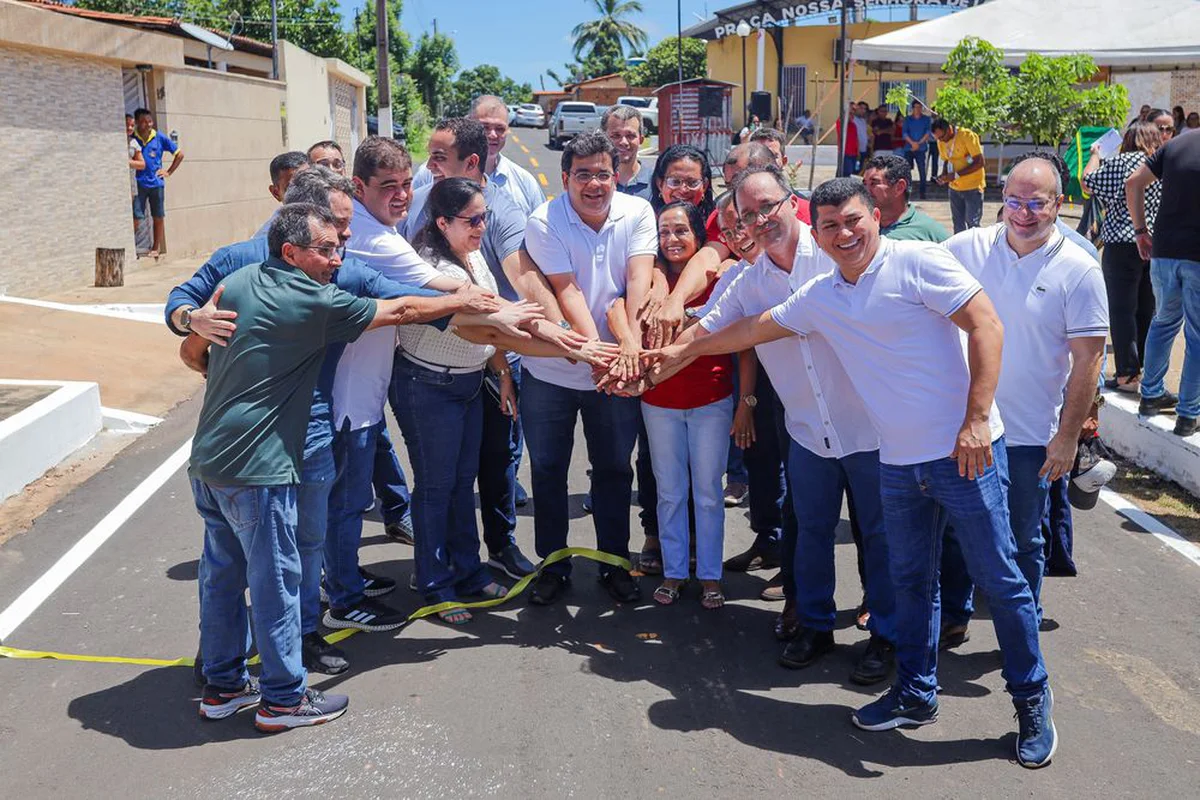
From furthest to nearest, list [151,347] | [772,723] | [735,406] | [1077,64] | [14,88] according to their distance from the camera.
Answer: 1. [1077,64]
2. [14,88]
3. [151,347]
4. [735,406]
5. [772,723]

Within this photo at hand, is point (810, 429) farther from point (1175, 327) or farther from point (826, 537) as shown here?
point (1175, 327)

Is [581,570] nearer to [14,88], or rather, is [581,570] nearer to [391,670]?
[391,670]

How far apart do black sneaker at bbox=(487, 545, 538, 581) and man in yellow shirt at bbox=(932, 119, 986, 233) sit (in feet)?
36.1

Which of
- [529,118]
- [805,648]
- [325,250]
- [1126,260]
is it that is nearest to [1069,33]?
[1126,260]

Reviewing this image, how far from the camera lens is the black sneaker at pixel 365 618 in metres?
5.13

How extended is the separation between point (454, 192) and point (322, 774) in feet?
7.82

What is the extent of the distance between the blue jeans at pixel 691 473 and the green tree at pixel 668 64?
2525 inches

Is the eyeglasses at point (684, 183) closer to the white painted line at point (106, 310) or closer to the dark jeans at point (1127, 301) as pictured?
the dark jeans at point (1127, 301)

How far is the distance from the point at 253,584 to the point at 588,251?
208cm

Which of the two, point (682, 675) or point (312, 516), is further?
point (682, 675)

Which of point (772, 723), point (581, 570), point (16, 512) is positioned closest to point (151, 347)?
point (16, 512)

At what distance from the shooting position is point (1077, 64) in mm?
17562

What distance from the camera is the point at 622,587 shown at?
5457mm

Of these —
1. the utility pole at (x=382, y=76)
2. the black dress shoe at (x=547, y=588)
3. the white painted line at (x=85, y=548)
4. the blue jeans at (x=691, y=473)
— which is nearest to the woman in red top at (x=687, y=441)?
the blue jeans at (x=691, y=473)
